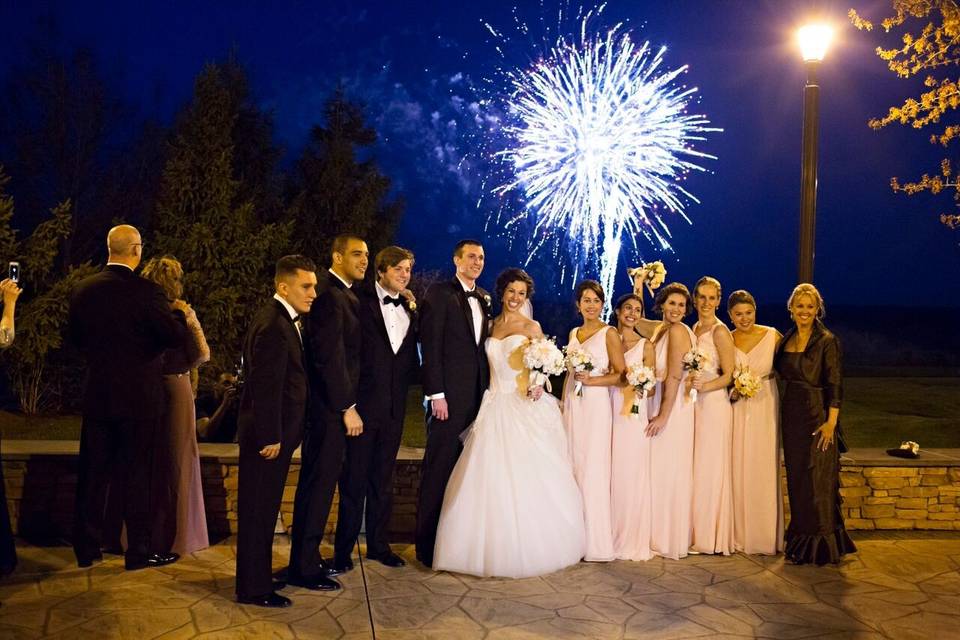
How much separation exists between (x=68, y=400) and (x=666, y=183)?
10.6m

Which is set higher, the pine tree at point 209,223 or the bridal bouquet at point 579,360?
the pine tree at point 209,223

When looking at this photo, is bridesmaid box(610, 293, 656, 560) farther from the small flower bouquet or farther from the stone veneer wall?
the stone veneer wall

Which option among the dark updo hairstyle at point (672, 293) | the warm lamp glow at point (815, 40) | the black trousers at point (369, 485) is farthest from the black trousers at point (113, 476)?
the warm lamp glow at point (815, 40)

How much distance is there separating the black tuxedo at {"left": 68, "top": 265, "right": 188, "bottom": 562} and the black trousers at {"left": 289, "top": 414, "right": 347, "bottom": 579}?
1125 mm

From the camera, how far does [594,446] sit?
6.70 metres

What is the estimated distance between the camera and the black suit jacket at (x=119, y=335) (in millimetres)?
5852

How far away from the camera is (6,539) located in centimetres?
581

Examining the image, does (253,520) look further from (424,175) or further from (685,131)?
(424,175)

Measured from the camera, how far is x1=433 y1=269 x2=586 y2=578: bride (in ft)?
19.9

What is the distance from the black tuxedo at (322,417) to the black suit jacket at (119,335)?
105 centimetres

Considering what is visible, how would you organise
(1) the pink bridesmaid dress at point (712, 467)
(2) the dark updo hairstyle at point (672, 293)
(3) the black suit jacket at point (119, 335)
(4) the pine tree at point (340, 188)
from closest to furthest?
(3) the black suit jacket at point (119, 335) < (1) the pink bridesmaid dress at point (712, 467) < (2) the dark updo hairstyle at point (672, 293) < (4) the pine tree at point (340, 188)

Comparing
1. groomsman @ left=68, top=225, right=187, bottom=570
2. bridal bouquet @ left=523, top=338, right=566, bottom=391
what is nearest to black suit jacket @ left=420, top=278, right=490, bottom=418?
bridal bouquet @ left=523, top=338, right=566, bottom=391

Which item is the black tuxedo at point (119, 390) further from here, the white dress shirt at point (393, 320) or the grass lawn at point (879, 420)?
the grass lawn at point (879, 420)

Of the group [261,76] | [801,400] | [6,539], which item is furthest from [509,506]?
[261,76]
